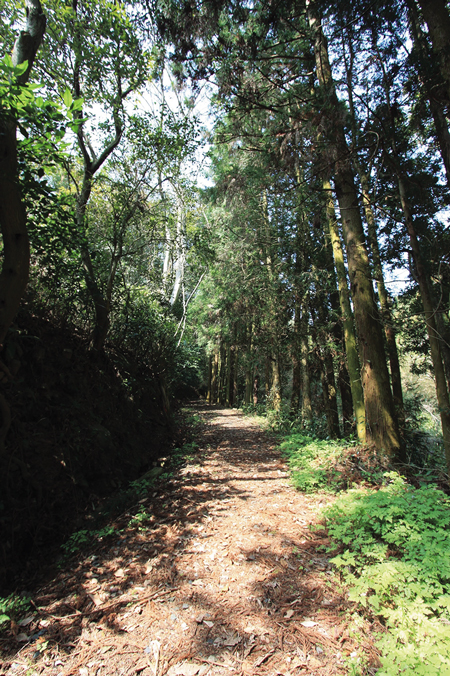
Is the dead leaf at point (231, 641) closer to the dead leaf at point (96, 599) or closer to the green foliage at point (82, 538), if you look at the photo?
the dead leaf at point (96, 599)

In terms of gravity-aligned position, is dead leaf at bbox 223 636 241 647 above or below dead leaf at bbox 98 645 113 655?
above

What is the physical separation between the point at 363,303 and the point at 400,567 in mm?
3769

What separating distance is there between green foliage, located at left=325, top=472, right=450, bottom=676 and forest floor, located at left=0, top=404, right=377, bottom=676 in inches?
7.6

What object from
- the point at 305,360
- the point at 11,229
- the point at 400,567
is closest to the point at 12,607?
the point at 400,567

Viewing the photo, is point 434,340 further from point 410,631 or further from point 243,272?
point 243,272

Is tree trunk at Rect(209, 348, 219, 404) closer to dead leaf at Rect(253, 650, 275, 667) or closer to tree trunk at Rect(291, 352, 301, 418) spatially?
tree trunk at Rect(291, 352, 301, 418)

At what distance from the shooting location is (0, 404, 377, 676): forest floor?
1925 mm

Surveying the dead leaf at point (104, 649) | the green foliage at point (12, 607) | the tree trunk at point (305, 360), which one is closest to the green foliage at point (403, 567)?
the dead leaf at point (104, 649)

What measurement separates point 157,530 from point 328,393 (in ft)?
21.4

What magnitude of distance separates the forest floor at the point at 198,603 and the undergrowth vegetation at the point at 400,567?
0.17m

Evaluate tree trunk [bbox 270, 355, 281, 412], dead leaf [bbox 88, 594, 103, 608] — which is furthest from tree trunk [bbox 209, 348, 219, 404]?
dead leaf [bbox 88, 594, 103, 608]

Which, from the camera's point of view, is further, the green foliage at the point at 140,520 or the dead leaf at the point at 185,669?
the green foliage at the point at 140,520

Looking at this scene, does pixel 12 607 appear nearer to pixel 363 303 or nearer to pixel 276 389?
pixel 363 303

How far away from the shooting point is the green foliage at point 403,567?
1677 millimetres
